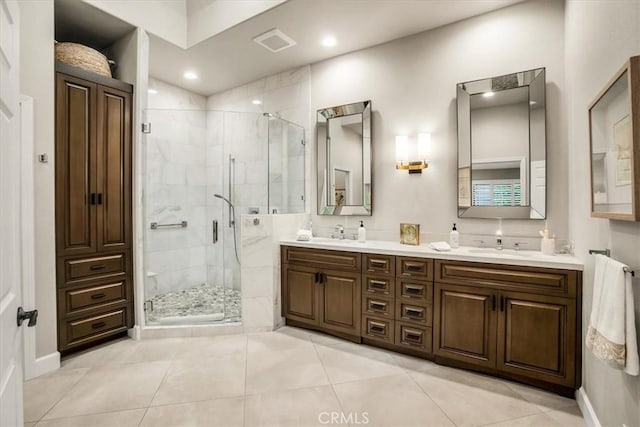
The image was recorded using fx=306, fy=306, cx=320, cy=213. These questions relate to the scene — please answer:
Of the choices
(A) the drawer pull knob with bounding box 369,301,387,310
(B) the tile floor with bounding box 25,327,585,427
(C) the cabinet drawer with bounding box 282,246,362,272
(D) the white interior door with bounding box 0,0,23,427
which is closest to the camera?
(D) the white interior door with bounding box 0,0,23,427

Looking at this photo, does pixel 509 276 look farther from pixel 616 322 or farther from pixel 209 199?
pixel 209 199

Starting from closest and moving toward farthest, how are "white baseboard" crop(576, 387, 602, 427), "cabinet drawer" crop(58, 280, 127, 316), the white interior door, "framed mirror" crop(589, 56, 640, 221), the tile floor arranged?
the white interior door, "framed mirror" crop(589, 56, 640, 221), "white baseboard" crop(576, 387, 602, 427), the tile floor, "cabinet drawer" crop(58, 280, 127, 316)

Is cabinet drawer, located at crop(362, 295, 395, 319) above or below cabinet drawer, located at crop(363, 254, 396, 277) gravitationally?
below

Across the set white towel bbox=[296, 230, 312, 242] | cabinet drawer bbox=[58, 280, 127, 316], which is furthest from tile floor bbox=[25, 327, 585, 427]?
white towel bbox=[296, 230, 312, 242]

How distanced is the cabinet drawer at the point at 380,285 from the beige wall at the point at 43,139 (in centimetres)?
250

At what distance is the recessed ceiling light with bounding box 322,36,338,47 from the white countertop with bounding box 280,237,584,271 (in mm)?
2035

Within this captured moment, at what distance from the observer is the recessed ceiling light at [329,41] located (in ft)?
10.0

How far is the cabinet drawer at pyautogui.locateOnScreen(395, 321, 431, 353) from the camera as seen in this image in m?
2.43

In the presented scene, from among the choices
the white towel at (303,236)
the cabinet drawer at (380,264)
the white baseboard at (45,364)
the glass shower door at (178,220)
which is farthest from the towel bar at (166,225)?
the cabinet drawer at (380,264)

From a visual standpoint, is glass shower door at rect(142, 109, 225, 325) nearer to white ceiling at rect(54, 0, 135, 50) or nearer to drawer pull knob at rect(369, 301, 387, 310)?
white ceiling at rect(54, 0, 135, 50)

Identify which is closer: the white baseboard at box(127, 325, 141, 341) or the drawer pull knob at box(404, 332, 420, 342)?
the drawer pull knob at box(404, 332, 420, 342)

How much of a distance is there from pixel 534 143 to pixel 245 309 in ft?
9.65

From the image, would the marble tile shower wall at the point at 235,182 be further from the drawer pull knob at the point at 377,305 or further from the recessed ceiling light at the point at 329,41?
the drawer pull knob at the point at 377,305

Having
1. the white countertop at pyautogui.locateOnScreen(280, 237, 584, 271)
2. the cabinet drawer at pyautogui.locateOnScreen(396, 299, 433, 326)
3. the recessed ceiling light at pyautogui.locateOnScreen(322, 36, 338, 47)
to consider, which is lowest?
Answer: the cabinet drawer at pyautogui.locateOnScreen(396, 299, 433, 326)
